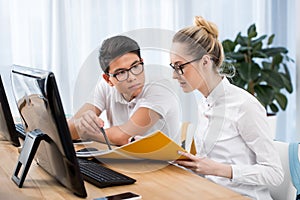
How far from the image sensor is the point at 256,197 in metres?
1.62


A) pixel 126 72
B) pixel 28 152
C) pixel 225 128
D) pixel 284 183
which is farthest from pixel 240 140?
pixel 28 152

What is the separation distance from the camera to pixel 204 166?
1469 mm

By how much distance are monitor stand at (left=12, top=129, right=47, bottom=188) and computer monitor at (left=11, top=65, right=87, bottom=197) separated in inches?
0.5

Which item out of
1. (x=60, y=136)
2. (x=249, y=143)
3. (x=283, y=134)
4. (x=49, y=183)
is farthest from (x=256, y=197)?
(x=283, y=134)

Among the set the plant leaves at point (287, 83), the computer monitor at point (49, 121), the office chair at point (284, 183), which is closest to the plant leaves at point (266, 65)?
the plant leaves at point (287, 83)

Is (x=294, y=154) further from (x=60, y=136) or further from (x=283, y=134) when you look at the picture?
(x=283, y=134)

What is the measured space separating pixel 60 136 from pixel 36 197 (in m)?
0.19

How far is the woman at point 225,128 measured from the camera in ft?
5.01

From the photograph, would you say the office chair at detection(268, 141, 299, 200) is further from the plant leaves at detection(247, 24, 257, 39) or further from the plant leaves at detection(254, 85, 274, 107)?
the plant leaves at detection(247, 24, 257, 39)

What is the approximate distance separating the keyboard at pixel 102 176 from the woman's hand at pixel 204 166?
181 mm

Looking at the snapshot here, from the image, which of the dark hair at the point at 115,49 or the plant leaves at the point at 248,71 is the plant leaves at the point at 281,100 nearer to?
the plant leaves at the point at 248,71

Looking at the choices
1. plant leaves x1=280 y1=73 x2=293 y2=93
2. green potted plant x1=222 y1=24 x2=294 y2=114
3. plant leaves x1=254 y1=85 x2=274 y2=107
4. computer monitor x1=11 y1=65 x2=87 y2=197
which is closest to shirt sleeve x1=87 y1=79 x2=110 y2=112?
computer monitor x1=11 y1=65 x2=87 y2=197

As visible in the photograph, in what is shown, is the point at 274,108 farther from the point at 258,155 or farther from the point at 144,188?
the point at 144,188

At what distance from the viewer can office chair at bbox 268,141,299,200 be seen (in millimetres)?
1650
